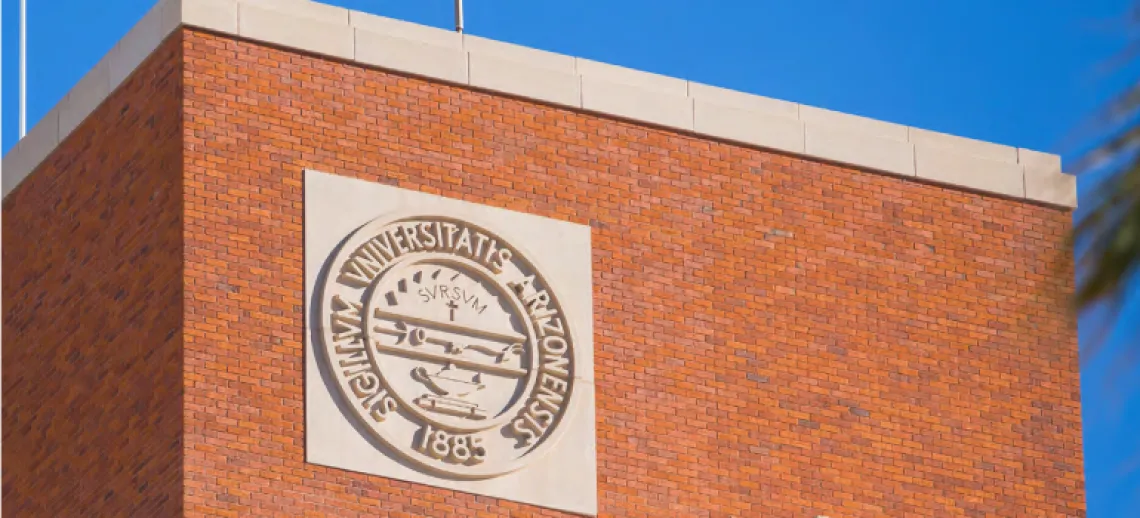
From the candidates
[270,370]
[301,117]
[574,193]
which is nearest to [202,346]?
[270,370]

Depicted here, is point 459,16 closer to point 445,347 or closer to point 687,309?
point 687,309

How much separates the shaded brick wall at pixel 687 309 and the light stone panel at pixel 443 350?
187 mm

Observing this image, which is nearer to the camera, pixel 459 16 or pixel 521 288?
pixel 521 288

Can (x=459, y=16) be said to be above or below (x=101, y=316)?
above

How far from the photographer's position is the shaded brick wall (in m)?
20.0

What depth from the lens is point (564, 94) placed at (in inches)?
878

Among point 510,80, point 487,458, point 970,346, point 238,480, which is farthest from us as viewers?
point 970,346

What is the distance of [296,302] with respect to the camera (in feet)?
66.9

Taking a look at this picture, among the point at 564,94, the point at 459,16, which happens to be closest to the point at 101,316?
the point at 459,16

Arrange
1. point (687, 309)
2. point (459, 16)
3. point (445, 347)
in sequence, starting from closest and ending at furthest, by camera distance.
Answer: point (445, 347) < point (687, 309) < point (459, 16)

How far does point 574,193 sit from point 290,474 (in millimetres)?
4337

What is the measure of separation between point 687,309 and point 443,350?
113 inches

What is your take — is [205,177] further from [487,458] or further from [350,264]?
[487,458]

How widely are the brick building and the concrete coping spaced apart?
4 cm
